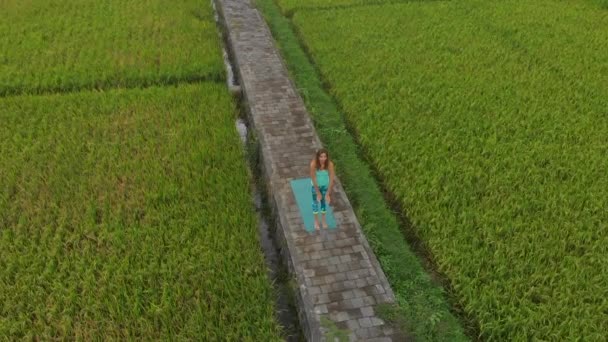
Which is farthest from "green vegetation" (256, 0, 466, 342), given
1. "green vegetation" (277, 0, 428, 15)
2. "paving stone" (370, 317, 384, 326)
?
"green vegetation" (277, 0, 428, 15)

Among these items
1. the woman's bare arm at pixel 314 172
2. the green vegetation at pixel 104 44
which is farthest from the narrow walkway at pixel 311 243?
the green vegetation at pixel 104 44

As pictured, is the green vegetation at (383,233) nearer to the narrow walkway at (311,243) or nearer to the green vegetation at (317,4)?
the narrow walkway at (311,243)

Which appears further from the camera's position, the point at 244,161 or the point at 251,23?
the point at 251,23

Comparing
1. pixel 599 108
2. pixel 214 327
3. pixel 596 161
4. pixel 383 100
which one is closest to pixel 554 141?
pixel 596 161

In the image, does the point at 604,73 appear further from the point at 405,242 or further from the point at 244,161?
the point at 244,161

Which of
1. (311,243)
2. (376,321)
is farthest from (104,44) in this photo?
(376,321)

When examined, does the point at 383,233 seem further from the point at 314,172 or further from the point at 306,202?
the point at 314,172

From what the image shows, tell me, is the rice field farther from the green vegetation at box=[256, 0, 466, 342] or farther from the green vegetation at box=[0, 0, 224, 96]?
the green vegetation at box=[256, 0, 466, 342]
